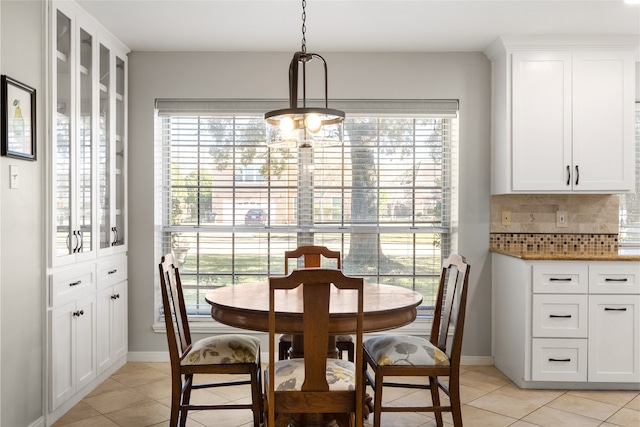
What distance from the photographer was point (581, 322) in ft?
11.2

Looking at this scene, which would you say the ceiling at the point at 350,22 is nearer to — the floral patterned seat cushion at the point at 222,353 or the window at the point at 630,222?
the window at the point at 630,222

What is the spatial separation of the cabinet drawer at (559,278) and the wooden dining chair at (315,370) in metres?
1.76

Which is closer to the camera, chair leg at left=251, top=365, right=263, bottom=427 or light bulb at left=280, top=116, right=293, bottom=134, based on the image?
chair leg at left=251, top=365, right=263, bottom=427

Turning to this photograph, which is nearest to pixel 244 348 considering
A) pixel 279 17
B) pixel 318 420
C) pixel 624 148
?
pixel 318 420

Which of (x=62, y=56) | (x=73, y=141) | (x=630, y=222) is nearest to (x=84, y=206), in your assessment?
(x=73, y=141)

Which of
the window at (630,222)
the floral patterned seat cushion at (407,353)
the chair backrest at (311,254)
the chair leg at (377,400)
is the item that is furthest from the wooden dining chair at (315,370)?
the window at (630,222)

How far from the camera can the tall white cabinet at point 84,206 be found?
286cm

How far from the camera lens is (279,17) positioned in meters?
3.31

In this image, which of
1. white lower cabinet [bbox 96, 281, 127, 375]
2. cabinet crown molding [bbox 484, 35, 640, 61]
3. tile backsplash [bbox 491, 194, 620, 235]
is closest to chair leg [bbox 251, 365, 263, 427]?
white lower cabinet [bbox 96, 281, 127, 375]

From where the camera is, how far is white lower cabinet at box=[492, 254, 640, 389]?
342 centimetres

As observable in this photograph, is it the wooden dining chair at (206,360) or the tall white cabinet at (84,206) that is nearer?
the wooden dining chair at (206,360)

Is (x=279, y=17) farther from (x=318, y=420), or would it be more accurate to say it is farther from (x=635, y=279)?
(x=635, y=279)

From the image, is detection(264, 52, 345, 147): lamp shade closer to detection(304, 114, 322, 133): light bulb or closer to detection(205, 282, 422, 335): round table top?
detection(304, 114, 322, 133): light bulb

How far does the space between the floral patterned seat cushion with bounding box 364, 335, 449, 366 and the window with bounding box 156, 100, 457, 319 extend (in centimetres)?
157
